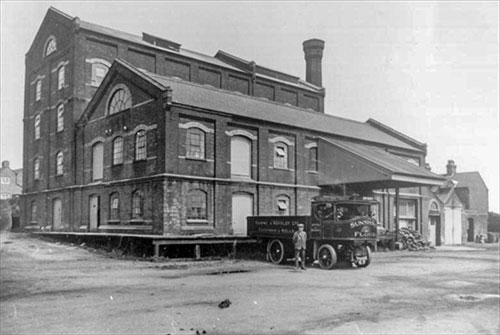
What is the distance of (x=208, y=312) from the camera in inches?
369

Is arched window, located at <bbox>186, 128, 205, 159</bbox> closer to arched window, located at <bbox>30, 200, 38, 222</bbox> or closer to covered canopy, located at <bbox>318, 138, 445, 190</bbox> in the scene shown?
covered canopy, located at <bbox>318, 138, 445, 190</bbox>

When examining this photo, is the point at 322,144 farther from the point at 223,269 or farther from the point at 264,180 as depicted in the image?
the point at 223,269

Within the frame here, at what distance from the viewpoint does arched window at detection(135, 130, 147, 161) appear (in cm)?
2342

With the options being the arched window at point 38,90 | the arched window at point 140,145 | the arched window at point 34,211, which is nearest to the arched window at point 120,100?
the arched window at point 140,145

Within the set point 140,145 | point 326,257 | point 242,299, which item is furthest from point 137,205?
point 242,299

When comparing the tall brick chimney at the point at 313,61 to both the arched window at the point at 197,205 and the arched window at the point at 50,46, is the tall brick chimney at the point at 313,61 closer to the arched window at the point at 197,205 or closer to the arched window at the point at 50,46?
the arched window at the point at 50,46

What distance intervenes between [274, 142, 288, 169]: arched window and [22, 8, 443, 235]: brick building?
0.06m

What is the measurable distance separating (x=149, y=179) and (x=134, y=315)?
1378 cm

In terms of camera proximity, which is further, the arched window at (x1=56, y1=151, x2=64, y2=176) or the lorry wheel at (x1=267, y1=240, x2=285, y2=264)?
the arched window at (x1=56, y1=151, x2=64, y2=176)

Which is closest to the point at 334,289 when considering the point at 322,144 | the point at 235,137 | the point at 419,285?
the point at 419,285

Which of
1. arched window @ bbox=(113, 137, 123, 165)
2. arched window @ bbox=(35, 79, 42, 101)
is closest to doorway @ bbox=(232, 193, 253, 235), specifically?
arched window @ bbox=(113, 137, 123, 165)

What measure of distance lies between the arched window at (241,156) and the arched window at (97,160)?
24.0 ft

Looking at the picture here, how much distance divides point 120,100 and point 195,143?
5.26 metres

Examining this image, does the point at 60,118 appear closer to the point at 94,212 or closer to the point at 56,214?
the point at 56,214
